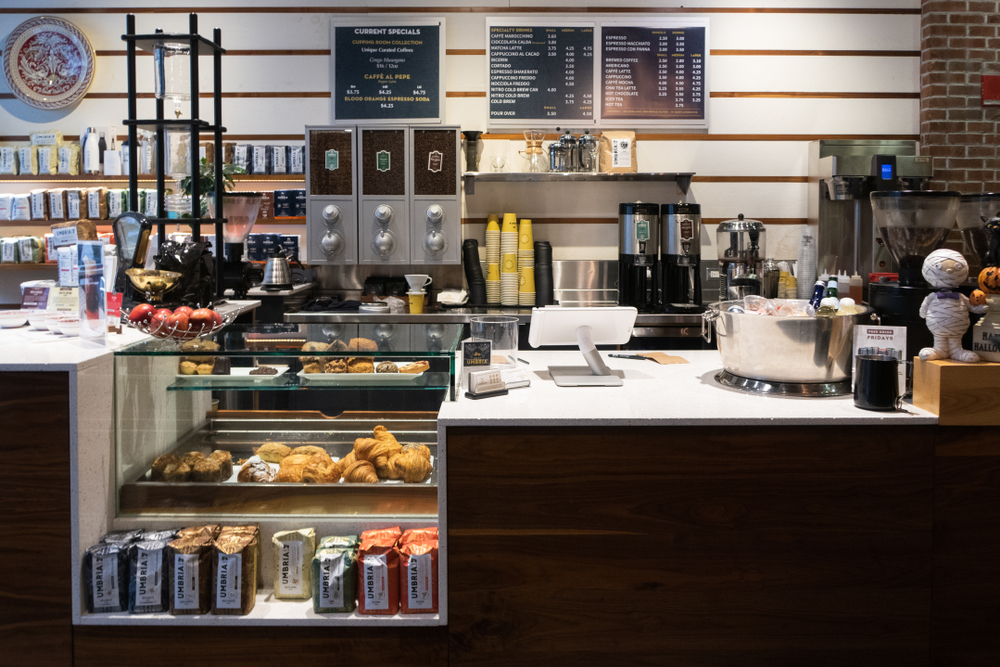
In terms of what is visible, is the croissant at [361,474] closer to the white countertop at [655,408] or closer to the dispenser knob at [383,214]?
the white countertop at [655,408]

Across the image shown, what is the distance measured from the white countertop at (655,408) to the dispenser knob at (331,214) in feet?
8.28

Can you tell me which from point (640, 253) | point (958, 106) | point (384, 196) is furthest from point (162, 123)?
point (958, 106)

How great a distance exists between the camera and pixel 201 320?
2100mm

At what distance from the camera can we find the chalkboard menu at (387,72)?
4.82 meters

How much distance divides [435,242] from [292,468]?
102 inches

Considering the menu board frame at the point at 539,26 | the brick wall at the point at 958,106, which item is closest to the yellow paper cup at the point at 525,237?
the menu board frame at the point at 539,26

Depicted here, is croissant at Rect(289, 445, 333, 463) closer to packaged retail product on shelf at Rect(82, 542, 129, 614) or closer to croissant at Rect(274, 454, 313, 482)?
croissant at Rect(274, 454, 313, 482)

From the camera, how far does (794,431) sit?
73.5 inches

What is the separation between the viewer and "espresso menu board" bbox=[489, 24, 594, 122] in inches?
190

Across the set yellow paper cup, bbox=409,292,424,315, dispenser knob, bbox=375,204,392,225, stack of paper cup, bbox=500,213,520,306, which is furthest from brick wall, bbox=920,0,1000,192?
dispenser knob, bbox=375,204,392,225

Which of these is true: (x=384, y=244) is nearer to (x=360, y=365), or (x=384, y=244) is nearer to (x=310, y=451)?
(x=310, y=451)

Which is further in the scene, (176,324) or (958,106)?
(958,106)

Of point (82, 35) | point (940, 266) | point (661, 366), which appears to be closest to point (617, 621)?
point (661, 366)

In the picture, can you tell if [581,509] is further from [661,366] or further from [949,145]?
[949,145]
